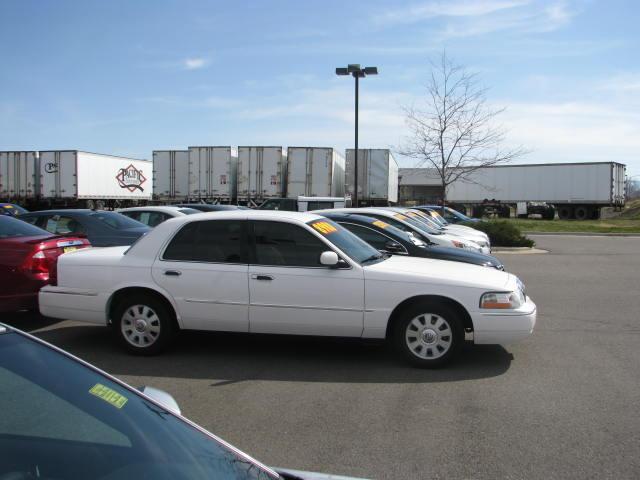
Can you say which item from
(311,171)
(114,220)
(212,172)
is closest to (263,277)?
(114,220)

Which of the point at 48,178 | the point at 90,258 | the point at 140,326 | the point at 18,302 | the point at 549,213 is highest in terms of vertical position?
the point at 48,178

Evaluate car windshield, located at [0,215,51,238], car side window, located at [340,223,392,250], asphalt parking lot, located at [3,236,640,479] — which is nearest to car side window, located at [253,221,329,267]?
asphalt parking lot, located at [3,236,640,479]

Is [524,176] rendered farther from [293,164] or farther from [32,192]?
[32,192]

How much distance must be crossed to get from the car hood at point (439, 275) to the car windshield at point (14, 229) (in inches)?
194

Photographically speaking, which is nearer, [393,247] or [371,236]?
[393,247]

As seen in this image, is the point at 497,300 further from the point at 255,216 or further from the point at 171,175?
the point at 171,175

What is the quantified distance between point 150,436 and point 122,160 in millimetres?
40020

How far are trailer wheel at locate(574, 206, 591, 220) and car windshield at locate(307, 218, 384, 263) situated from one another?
143 feet

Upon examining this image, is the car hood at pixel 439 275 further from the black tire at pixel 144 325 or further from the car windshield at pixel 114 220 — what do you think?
the car windshield at pixel 114 220

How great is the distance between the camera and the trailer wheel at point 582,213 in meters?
45.8

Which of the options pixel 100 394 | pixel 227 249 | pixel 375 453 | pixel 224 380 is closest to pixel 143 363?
pixel 224 380

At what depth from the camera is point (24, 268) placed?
7.44 meters

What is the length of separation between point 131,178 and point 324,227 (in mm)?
37151

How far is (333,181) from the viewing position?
105 ft
